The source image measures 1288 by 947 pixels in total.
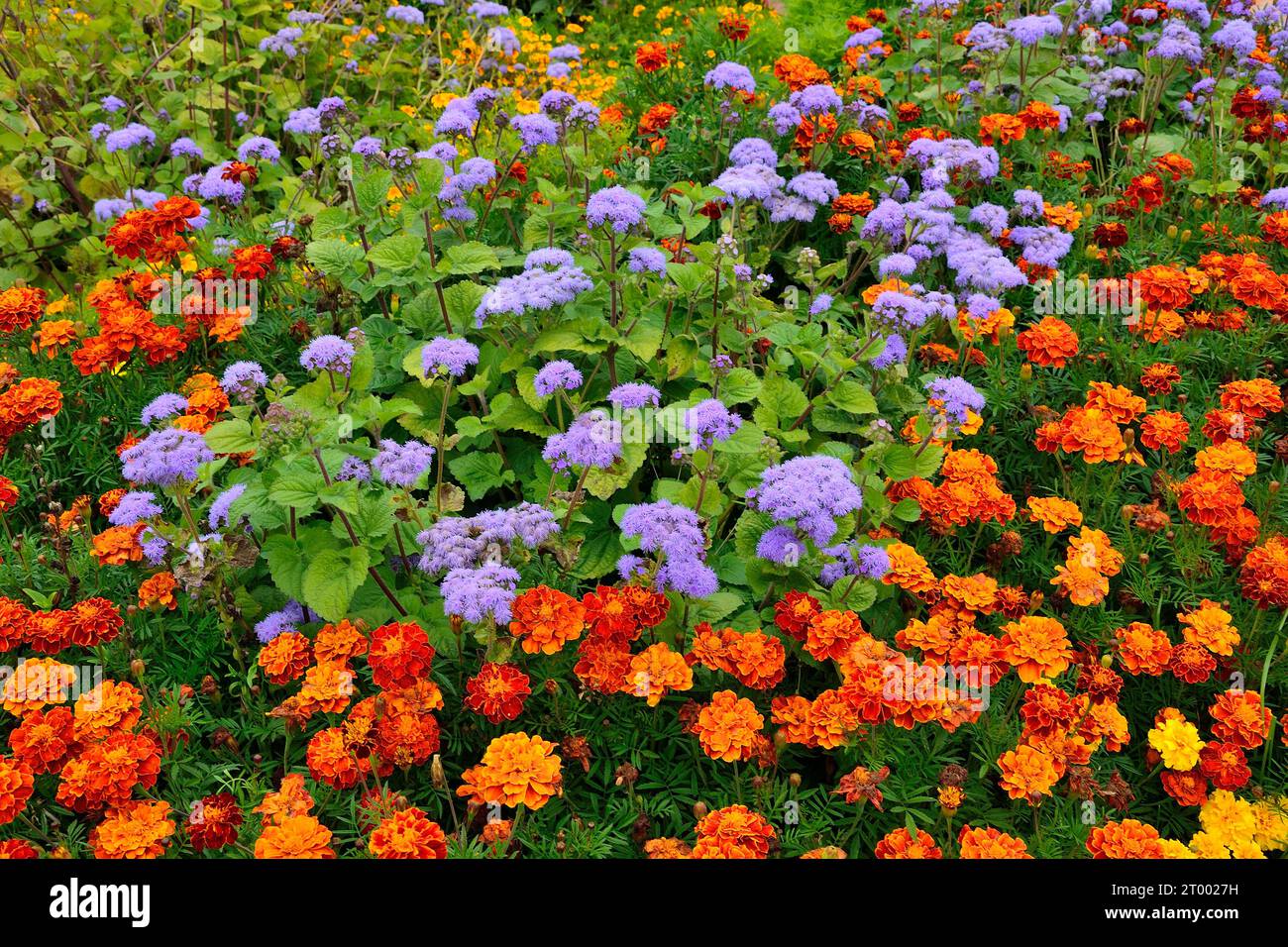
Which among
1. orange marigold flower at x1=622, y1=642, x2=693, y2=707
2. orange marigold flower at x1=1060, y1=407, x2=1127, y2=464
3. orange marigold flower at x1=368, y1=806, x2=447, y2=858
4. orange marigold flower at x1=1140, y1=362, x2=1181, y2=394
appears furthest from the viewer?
orange marigold flower at x1=1140, y1=362, x2=1181, y2=394

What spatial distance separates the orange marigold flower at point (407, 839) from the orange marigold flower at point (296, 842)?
0.09m

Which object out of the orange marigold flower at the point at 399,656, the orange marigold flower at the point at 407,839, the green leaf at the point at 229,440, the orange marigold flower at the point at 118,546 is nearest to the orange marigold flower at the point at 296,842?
the orange marigold flower at the point at 407,839

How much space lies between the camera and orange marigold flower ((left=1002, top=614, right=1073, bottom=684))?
7.70 ft

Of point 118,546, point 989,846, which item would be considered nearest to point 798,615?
point 989,846

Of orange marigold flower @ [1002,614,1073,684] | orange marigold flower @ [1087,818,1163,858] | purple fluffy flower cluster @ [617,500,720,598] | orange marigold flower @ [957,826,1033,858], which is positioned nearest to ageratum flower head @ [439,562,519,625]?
purple fluffy flower cluster @ [617,500,720,598]

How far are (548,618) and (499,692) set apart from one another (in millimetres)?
204

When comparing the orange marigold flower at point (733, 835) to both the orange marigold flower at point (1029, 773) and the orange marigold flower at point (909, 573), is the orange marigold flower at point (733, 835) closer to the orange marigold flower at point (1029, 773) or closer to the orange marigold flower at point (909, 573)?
the orange marigold flower at point (1029, 773)

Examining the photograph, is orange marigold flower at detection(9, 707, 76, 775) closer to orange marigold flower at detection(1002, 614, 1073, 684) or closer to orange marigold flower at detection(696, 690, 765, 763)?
orange marigold flower at detection(696, 690, 765, 763)

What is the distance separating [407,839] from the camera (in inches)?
76.9

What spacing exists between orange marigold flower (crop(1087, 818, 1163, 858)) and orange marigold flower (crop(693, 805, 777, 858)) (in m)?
0.69

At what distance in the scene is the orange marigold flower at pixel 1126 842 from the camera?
6.83 ft

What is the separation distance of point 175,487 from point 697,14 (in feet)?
15.5

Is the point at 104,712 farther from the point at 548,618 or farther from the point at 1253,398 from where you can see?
the point at 1253,398

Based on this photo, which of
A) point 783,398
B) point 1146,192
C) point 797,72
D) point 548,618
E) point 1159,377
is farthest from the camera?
point 797,72
